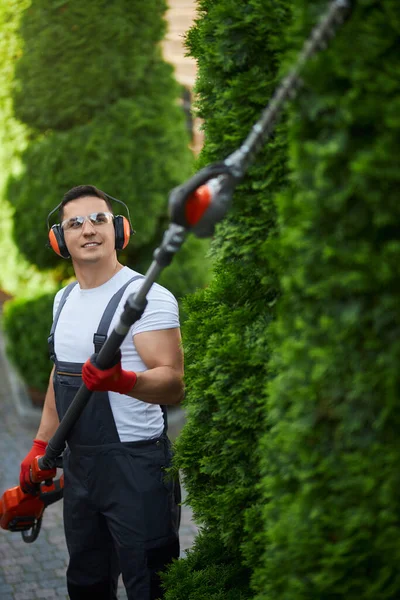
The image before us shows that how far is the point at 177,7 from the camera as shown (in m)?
12.0

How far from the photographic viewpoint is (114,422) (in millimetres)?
3377

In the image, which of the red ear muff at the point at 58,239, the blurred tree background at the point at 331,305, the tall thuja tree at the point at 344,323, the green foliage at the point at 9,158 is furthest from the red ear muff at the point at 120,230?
the green foliage at the point at 9,158

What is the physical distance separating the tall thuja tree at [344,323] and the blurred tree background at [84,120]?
218 inches

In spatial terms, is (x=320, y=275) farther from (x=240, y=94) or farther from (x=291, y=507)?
(x=240, y=94)

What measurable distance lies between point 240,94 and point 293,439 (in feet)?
3.91

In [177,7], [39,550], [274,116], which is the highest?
[274,116]

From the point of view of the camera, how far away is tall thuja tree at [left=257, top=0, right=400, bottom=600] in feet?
5.90

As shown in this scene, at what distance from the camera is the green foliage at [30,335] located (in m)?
7.62

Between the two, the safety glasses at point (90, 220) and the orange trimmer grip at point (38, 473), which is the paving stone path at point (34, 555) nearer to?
the orange trimmer grip at point (38, 473)

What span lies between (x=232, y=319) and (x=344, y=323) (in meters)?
0.96

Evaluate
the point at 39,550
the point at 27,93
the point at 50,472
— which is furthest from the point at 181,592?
the point at 27,93

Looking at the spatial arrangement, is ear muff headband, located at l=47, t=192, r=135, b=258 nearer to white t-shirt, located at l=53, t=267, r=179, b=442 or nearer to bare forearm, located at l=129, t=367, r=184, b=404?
white t-shirt, located at l=53, t=267, r=179, b=442

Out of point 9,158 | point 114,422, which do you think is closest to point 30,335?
point 9,158

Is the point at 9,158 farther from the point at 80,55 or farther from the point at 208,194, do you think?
the point at 208,194
